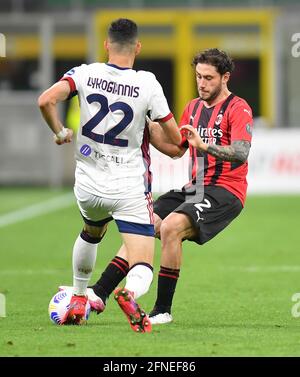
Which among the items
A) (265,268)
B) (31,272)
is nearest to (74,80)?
(31,272)

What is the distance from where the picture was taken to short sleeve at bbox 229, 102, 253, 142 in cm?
886

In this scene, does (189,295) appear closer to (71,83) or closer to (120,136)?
(120,136)


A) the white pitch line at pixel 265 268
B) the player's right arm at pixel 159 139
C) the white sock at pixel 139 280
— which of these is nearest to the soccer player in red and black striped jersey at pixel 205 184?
the player's right arm at pixel 159 139

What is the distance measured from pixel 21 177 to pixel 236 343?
20.4 m

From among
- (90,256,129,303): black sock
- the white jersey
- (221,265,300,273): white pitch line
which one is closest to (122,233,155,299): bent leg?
the white jersey

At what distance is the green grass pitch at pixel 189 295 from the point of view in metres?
7.64

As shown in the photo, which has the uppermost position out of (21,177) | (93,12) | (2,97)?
(93,12)

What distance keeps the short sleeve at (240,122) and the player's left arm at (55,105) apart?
4.68 ft

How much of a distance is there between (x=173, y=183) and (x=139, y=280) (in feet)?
25.3

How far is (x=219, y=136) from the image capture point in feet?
30.1

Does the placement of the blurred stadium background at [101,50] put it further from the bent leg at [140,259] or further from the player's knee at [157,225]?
the bent leg at [140,259]
